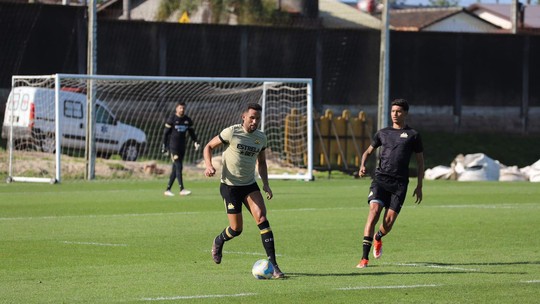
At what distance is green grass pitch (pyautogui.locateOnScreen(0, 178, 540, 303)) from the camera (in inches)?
446

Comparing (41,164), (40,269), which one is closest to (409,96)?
(41,164)

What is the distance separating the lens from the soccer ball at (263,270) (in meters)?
12.2

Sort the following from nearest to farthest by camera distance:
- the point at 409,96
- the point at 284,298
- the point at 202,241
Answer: the point at 284,298 → the point at 202,241 → the point at 409,96

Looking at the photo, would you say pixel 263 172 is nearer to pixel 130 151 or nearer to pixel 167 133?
pixel 167 133

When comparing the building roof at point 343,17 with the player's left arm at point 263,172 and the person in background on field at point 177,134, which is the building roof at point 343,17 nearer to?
the person in background on field at point 177,134

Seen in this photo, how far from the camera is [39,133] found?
3056 centimetres

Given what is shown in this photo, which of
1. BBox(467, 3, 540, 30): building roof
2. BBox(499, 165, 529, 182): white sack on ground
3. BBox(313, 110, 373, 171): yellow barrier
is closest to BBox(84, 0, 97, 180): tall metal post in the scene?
BBox(313, 110, 373, 171): yellow barrier

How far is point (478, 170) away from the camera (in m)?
32.8

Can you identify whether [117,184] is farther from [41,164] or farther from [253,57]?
[253,57]

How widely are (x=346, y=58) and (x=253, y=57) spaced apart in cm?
367

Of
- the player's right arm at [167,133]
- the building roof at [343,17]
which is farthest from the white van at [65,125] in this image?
the building roof at [343,17]

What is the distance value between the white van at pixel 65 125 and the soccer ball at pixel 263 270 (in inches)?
701

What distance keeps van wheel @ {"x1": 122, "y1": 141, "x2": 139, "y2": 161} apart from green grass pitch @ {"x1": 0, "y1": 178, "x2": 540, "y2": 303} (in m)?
8.12

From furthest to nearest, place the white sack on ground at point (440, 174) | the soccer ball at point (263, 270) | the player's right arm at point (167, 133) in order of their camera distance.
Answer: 1. the white sack on ground at point (440, 174)
2. the player's right arm at point (167, 133)
3. the soccer ball at point (263, 270)
